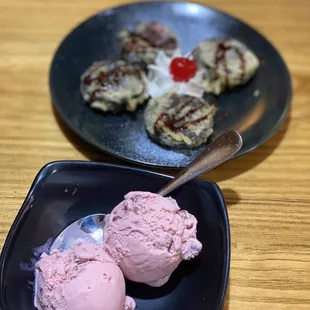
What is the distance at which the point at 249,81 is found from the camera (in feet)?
5.52

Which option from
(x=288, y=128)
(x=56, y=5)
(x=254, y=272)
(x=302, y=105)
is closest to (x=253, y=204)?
(x=254, y=272)

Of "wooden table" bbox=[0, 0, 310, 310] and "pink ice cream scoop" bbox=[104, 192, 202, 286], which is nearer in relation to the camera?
"pink ice cream scoop" bbox=[104, 192, 202, 286]

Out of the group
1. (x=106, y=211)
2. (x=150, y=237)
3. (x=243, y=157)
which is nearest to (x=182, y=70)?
(x=243, y=157)

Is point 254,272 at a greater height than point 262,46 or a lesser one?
lesser

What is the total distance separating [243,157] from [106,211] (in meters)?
0.49

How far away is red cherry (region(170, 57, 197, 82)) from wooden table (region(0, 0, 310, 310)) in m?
0.35

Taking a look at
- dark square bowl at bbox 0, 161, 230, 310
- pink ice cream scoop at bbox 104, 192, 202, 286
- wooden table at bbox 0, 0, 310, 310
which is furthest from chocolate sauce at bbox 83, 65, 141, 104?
pink ice cream scoop at bbox 104, 192, 202, 286

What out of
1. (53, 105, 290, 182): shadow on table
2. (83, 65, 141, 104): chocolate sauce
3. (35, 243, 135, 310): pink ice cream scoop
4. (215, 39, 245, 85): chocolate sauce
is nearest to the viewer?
(35, 243, 135, 310): pink ice cream scoop

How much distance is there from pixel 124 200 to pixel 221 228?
9.3 inches

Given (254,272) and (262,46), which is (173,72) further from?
(254,272)

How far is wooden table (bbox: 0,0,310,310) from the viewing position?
121 cm

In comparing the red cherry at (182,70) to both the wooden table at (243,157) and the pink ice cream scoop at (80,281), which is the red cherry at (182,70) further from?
the pink ice cream scoop at (80,281)

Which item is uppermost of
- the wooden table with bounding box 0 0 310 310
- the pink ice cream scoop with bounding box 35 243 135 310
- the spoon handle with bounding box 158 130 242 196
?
the spoon handle with bounding box 158 130 242 196

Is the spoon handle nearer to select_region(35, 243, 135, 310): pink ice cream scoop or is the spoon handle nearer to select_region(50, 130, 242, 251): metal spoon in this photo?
select_region(50, 130, 242, 251): metal spoon
